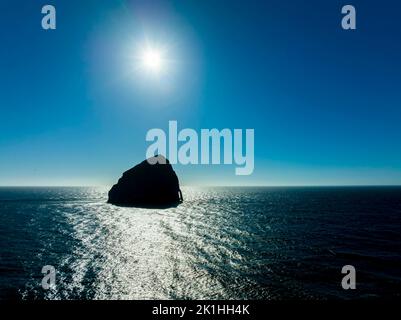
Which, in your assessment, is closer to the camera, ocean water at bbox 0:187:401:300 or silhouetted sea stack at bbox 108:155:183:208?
ocean water at bbox 0:187:401:300

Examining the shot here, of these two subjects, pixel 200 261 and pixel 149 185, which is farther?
pixel 149 185

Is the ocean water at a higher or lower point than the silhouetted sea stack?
lower

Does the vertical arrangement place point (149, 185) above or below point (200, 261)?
above

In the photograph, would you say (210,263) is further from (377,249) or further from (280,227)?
(280,227)

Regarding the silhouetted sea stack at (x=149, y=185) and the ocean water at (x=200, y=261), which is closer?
the ocean water at (x=200, y=261)

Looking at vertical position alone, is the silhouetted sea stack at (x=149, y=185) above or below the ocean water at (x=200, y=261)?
above
